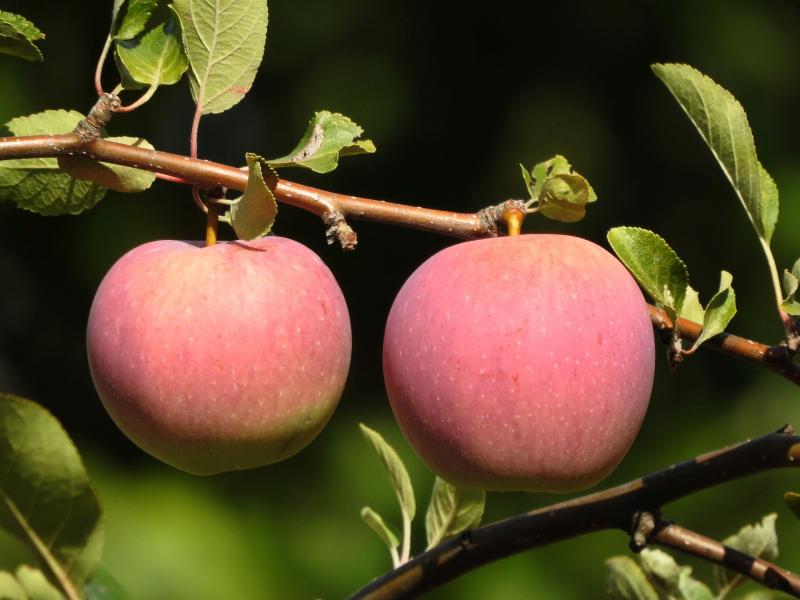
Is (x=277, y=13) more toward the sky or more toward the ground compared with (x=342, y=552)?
more toward the sky

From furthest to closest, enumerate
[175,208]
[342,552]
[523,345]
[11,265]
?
[11,265]
[175,208]
[342,552]
[523,345]

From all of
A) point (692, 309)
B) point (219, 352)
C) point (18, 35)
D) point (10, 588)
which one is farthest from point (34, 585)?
point (692, 309)

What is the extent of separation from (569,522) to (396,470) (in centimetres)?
18

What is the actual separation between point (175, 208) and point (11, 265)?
0.51 meters

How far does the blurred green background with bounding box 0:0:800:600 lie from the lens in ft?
7.98

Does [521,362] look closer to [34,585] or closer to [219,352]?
[219,352]

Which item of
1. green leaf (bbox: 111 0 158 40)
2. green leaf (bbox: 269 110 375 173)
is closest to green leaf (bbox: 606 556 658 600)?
green leaf (bbox: 269 110 375 173)

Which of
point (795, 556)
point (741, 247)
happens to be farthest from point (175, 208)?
point (795, 556)

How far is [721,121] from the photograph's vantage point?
0.68 metres

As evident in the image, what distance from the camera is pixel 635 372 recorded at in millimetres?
628

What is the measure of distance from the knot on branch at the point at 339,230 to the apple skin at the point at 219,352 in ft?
0.08

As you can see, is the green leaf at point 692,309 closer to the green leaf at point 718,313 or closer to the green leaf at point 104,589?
the green leaf at point 718,313

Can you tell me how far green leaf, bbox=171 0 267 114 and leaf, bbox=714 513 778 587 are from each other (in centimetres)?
41

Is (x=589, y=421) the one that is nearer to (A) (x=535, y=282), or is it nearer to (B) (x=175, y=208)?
(A) (x=535, y=282)
